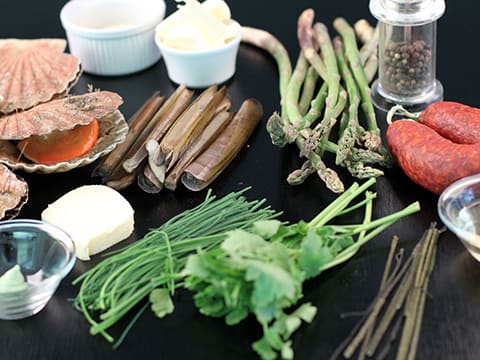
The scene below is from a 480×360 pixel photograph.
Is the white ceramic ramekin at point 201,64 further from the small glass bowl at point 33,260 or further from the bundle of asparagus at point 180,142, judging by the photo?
the small glass bowl at point 33,260

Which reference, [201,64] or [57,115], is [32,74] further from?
[201,64]

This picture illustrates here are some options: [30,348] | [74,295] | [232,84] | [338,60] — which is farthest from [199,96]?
[30,348]

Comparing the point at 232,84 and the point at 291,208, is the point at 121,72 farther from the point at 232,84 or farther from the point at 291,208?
the point at 291,208

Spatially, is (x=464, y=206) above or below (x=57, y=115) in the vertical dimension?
below

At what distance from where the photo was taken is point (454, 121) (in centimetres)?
188

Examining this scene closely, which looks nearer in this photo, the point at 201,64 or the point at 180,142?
the point at 180,142

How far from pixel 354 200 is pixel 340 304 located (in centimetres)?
31

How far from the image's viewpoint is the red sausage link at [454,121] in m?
1.86

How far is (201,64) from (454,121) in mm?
668

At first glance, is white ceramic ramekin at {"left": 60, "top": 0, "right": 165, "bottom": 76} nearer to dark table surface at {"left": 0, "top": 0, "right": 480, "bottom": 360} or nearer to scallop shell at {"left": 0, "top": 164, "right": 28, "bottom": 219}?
dark table surface at {"left": 0, "top": 0, "right": 480, "bottom": 360}

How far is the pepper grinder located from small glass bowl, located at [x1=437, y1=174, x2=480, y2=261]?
16.9 inches

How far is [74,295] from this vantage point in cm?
167

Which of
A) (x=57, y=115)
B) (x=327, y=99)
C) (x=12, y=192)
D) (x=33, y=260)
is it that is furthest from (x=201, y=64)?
(x=33, y=260)

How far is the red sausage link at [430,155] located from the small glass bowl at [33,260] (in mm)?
671
